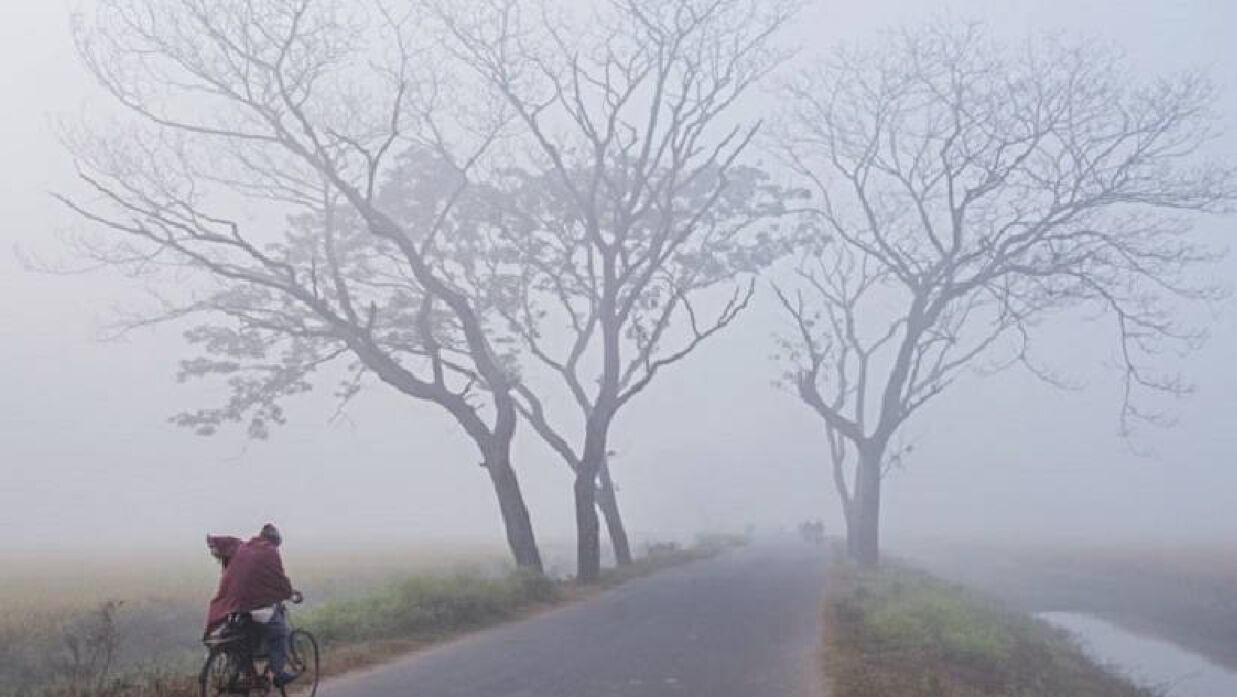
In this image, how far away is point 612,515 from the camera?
36.7 metres

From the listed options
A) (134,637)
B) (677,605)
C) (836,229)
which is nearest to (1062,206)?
(836,229)

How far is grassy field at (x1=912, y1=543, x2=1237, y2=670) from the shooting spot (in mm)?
28562

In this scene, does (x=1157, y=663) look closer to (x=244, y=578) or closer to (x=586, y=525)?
(x=586, y=525)

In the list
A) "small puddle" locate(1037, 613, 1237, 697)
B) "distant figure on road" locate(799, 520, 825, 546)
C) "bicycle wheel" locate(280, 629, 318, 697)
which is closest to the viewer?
"bicycle wheel" locate(280, 629, 318, 697)

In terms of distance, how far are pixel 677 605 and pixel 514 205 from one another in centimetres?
1162

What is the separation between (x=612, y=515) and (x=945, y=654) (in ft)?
66.4

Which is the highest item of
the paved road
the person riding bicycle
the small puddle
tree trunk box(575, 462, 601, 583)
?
tree trunk box(575, 462, 601, 583)

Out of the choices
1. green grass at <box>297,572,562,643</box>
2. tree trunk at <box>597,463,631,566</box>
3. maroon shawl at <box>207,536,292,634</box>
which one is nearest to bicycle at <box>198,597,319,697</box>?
maroon shawl at <box>207,536,292,634</box>

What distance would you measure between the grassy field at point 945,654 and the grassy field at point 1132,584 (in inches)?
198

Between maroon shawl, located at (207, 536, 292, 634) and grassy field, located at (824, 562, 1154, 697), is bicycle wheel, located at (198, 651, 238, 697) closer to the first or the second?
maroon shawl, located at (207, 536, 292, 634)

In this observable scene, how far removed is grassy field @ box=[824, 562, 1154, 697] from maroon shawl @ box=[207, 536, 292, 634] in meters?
5.71

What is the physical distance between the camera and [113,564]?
4650 centimetres

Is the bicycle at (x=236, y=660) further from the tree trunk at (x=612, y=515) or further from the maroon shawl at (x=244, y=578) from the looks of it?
the tree trunk at (x=612, y=515)

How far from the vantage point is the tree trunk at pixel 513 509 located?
26875mm
